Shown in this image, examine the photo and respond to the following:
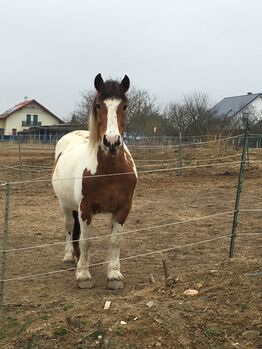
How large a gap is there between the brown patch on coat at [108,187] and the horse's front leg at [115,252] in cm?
5

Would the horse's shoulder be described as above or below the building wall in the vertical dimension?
below

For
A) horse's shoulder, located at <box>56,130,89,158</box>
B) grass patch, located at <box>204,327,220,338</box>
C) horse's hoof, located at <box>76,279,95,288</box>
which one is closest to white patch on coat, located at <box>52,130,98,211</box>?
horse's shoulder, located at <box>56,130,89,158</box>

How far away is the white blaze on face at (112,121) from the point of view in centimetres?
445

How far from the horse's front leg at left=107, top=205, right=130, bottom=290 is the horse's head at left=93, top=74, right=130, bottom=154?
79cm

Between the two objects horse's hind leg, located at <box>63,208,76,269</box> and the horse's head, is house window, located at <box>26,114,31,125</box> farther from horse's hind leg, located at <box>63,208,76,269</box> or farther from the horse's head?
the horse's head

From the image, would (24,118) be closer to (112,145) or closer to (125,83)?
(125,83)

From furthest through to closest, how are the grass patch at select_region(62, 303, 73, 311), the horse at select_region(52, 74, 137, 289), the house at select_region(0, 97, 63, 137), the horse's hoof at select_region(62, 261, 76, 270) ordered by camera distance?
the house at select_region(0, 97, 63, 137), the horse's hoof at select_region(62, 261, 76, 270), the horse at select_region(52, 74, 137, 289), the grass patch at select_region(62, 303, 73, 311)

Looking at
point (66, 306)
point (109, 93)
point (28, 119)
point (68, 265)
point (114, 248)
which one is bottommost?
point (68, 265)

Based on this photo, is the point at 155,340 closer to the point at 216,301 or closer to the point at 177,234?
the point at 216,301

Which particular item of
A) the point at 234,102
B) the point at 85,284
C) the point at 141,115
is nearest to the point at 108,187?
the point at 85,284

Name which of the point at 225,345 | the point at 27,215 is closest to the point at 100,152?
the point at 225,345

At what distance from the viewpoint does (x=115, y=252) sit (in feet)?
17.2

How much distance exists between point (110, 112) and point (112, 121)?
0.39 feet

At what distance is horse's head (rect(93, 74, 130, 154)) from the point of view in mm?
4477
